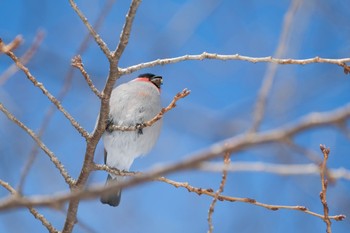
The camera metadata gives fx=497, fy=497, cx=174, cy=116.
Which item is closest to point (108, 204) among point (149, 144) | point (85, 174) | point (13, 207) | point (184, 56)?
point (149, 144)

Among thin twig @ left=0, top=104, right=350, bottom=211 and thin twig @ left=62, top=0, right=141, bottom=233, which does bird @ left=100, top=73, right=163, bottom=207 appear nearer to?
thin twig @ left=62, top=0, right=141, bottom=233

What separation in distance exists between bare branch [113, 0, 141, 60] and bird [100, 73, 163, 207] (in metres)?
1.36

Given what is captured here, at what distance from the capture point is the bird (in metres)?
3.55

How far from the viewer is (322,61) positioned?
207 centimetres

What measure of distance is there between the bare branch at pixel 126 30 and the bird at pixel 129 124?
4.46ft

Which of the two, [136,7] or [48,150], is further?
[48,150]

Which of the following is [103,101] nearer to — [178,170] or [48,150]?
[48,150]

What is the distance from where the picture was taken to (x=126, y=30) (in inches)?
79.9

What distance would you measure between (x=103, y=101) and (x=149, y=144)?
1.55 m

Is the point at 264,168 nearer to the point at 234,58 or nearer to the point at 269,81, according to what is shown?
the point at 269,81

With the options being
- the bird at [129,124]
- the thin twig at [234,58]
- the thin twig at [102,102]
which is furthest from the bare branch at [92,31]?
the bird at [129,124]

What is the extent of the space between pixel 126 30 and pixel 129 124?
1.53 m

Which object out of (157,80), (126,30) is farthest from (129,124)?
(126,30)

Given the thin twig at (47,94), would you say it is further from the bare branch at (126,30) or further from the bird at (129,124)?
the bird at (129,124)
